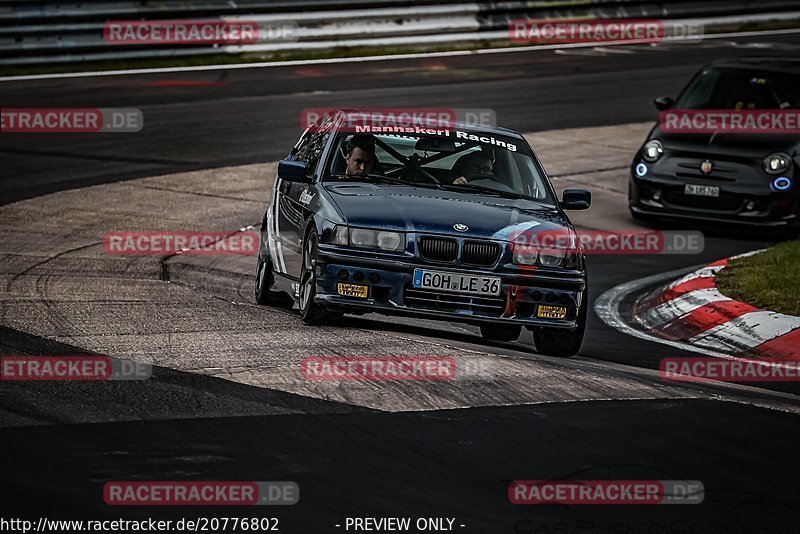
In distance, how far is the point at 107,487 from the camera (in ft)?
18.6

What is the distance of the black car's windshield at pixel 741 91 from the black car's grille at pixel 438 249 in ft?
26.2

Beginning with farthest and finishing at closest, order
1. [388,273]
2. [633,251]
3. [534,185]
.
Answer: [633,251] < [534,185] < [388,273]

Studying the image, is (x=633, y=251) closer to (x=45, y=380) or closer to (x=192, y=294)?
(x=192, y=294)

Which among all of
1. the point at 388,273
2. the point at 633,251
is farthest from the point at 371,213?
the point at 633,251

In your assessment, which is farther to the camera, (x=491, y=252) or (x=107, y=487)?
(x=491, y=252)

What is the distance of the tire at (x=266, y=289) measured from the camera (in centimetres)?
1047

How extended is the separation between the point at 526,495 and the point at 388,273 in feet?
9.95
